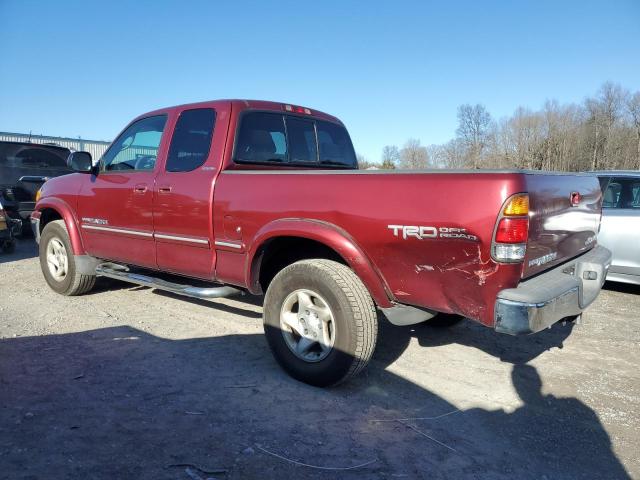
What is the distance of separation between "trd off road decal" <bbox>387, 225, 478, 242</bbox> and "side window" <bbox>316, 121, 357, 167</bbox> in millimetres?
1996

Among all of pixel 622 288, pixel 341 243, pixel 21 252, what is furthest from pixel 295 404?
pixel 21 252

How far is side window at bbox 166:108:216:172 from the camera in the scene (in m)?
3.96

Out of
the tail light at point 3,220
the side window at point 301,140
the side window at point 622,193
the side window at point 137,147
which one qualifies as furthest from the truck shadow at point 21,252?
the side window at point 622,193

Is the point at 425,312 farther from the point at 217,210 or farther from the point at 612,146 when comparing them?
the point at 612,146

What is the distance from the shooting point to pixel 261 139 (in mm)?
4090

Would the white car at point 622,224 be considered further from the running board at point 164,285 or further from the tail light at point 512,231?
the running board at point 164,285

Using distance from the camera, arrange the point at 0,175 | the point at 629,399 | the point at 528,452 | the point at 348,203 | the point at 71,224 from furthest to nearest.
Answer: the point at 0,175 < the point at 71,224 < the point at 629,399 < the point at 348,203 < the point at 528,452

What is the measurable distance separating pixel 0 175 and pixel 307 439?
9482 mm

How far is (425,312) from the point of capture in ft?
10.3

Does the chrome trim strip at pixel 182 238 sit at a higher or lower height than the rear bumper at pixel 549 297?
higher

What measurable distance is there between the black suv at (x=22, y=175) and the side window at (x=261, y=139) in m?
6.78

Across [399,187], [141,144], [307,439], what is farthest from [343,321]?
[141,144]

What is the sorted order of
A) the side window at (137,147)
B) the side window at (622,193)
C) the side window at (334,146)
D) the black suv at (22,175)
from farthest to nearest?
the black suv at (22,175) < the side window at (622,193) < the side window at (334,146) < the side window at (137,147)

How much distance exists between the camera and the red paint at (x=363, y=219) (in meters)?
2.53
